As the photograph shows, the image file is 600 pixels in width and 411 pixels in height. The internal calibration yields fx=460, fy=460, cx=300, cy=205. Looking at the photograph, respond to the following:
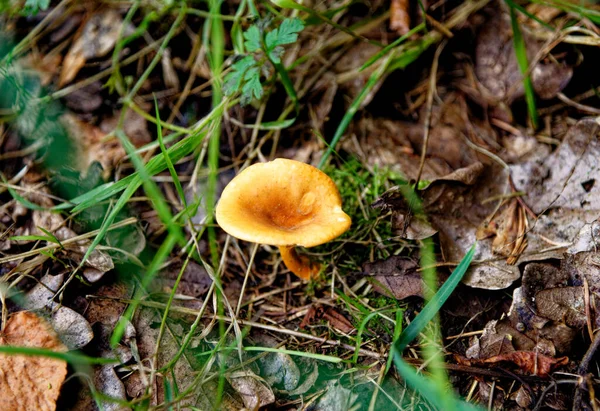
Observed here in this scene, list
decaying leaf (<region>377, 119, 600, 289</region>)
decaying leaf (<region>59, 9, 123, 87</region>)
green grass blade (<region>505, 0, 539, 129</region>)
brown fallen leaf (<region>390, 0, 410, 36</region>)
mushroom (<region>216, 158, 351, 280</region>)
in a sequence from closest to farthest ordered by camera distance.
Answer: mushroom (<region>216, 158, 351, 280</region>), decaying leaf (<region>377, 119, 600, 289</region>), green grass blade (<region>505, 0, 539, 129</region>), brown fallen leaf (<region>390, 0, 410, 36</region>), decaying leaf (<region>59, 9, 123, 87</region>)

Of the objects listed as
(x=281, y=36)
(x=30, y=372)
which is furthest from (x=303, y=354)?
(x=281, y=36)

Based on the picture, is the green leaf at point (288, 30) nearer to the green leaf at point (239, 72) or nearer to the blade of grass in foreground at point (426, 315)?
the green leaf at point (239, 72)

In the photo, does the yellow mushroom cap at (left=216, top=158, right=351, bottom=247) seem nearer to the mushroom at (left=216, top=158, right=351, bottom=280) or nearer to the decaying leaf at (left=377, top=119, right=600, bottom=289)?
the mushroom at (left=216, top=158, right=351, bottom=280)

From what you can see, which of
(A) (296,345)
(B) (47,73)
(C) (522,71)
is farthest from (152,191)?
(C) (522,71)

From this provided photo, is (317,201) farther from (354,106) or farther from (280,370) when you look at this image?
(280,370)

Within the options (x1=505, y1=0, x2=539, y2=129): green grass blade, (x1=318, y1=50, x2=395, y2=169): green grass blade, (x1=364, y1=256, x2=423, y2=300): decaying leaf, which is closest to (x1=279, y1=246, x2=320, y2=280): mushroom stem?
(x1=364, y1=256, x2=423, y2=300): decaying leaf

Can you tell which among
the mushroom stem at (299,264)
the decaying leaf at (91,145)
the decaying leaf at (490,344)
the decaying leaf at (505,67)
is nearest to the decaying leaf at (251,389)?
the mushroom stem at (299,264)

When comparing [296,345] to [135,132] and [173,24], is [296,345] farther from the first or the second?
[173,24]
